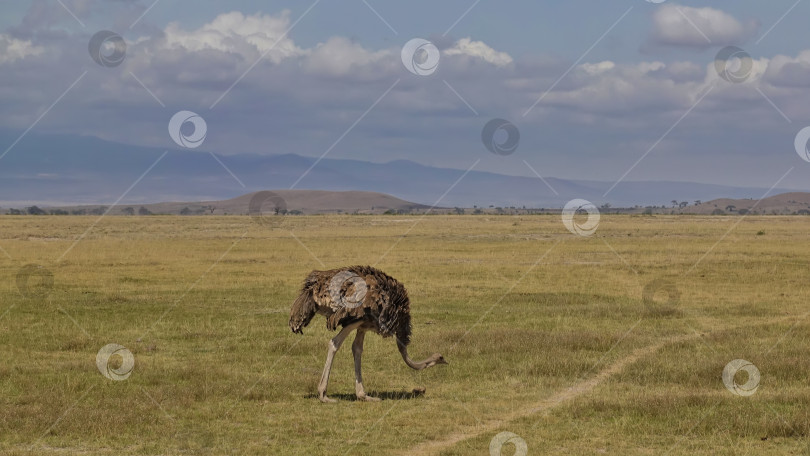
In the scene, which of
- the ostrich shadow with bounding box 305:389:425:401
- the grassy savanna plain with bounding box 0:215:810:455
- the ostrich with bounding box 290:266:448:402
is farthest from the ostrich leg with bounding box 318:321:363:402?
the ostrich shadow with bounding box 305:389:425:401

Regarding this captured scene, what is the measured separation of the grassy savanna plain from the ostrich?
3.20ft

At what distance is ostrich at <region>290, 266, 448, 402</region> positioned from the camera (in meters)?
13.8

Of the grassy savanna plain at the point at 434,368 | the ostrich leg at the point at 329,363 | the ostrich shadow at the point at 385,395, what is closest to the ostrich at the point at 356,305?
the ostrich leg at the point at 329,363

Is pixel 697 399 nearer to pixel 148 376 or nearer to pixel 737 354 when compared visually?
pixel 737 354

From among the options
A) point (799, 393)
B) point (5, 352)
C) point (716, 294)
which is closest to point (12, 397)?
point (5, 352)

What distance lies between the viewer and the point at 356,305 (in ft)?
45.1

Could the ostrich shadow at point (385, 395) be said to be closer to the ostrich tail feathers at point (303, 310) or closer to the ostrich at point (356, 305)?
the ostrich at point (356, 305)

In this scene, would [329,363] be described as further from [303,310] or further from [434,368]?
[434,368]

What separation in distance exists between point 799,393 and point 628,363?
346cm

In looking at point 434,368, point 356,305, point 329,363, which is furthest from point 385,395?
point 434,368

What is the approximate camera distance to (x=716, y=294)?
3027cm

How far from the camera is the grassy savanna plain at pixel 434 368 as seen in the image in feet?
40.1

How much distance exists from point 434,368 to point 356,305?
12.9 feet

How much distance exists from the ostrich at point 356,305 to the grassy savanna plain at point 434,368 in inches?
38.4
